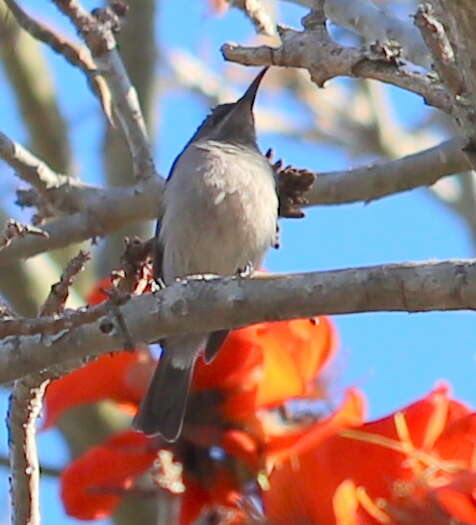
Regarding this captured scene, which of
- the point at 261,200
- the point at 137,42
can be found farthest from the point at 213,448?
the point at 137,42

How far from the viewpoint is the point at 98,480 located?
1.98 meters

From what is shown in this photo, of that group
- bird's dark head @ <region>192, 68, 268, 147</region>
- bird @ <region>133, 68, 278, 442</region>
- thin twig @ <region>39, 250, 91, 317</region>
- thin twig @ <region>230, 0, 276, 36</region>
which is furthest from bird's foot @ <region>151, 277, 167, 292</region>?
bird's dark head @ <region>192, 68, 268, 147</region>

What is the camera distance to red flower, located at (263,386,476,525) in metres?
1.57

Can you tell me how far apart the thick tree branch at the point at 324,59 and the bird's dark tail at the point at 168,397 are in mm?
520

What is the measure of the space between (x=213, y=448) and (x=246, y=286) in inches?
21.7

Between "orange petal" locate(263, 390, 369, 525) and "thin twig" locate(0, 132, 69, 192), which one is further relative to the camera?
"thin twig" locate(0, 132, 69, 192)

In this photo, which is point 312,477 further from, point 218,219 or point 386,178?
point 218,219

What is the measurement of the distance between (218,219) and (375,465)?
156 centimetres

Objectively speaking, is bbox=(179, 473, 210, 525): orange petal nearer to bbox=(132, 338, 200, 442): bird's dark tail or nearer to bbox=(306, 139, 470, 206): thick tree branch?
bbox=(132, 338, 200, 442): bird's dark tail

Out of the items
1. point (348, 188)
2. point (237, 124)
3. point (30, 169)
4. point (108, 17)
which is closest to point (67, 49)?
point (108, 17)

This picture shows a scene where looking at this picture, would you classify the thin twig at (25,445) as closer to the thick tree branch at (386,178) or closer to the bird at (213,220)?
the thick tree branch at (386,178)

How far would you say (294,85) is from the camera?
18.4 feet

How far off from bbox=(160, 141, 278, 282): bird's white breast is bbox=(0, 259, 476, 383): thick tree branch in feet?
4.60

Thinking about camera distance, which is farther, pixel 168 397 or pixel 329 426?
pixel 168 397
